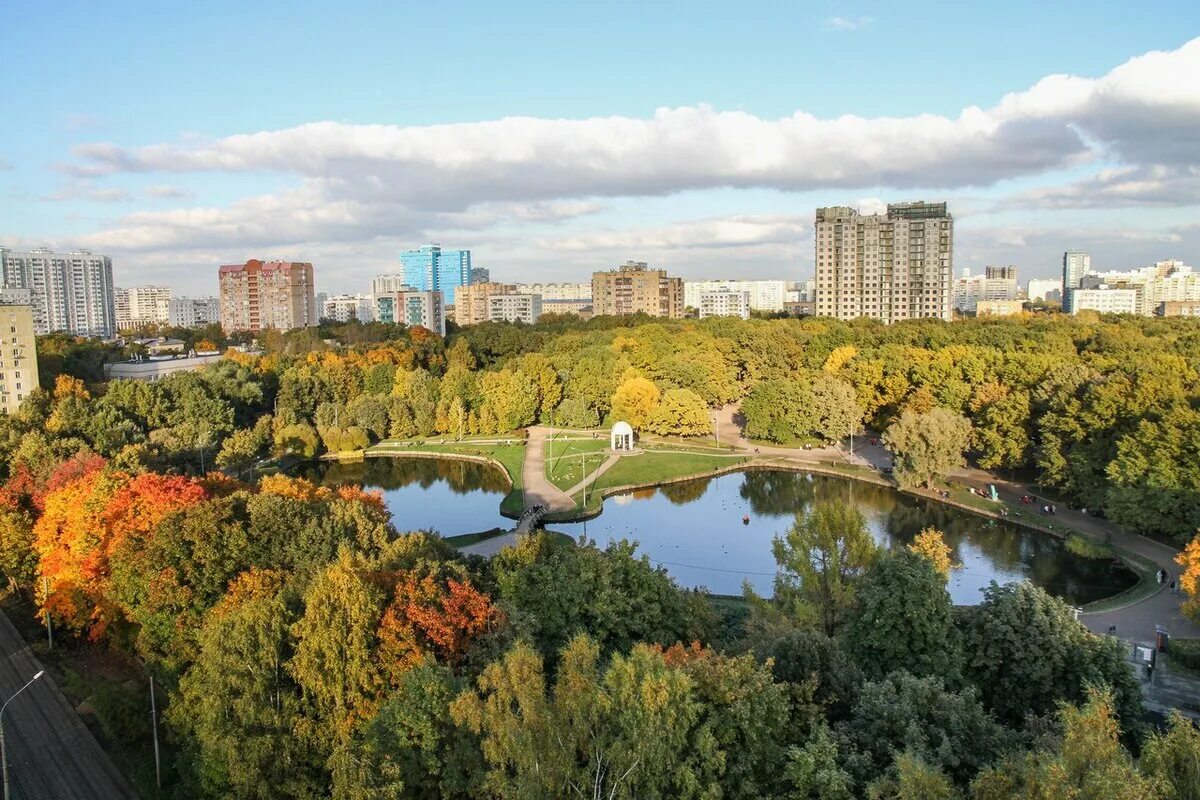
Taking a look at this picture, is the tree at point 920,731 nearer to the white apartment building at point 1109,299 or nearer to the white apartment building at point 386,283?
the white apartment building at point 1109,299

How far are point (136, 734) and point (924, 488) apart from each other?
28769 millimetres

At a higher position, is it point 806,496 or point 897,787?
point 897,787

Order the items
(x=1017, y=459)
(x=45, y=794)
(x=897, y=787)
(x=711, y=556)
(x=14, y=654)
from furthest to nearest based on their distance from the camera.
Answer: (x=1017, y=459) < (x=711, y=556) < (x=14, y=654) < (x=45, y=794) < (x=897, y=787)

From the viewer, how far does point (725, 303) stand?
6009 inches

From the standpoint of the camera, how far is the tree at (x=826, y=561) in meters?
17.8

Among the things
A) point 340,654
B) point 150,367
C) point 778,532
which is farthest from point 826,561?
point 150,367

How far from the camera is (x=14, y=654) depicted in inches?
804

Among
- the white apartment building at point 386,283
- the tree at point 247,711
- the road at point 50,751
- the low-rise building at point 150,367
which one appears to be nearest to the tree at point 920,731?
the tree at point 247,711

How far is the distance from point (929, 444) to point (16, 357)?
142ft

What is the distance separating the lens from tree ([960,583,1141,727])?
12914 mm

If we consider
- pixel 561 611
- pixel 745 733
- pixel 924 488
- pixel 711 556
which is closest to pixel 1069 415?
pixel 924 488

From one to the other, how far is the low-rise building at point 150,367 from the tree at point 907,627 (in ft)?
162

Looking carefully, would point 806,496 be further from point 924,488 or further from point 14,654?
point 14,654

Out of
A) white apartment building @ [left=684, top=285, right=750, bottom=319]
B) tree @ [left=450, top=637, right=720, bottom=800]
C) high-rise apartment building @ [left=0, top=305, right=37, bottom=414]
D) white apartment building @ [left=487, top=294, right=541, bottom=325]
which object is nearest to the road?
tree @ [left=450, top=637, right=720, bottom=800]
